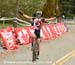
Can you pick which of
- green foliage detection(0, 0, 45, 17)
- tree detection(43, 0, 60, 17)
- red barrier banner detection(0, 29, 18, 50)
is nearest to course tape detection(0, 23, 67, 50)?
red barrier banner detection(0, 29, 18, 50)

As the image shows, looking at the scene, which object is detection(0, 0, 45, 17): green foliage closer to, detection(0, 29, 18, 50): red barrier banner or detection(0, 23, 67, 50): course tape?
detection(0, 23, 67, 50): course tape

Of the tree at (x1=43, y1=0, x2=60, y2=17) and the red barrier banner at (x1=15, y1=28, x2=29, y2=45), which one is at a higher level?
the red barrier banner at (x1=15, y1=28, x2=29, y2=45)

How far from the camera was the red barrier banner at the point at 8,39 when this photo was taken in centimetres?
1978

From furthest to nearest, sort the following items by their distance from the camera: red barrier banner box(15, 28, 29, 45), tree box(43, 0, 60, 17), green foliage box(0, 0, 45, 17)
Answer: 1. green foliage box(0, 0, 45, 17)
2. tree box(43, 0, 60, 17)
3. red barrier banner box(15, 28, 29, 45)

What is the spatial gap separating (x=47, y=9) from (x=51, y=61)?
119 ft

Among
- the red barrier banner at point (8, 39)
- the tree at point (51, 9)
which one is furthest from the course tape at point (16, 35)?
the tree at point (51, 9)

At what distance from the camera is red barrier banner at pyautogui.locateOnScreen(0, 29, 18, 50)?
19781 millimetres

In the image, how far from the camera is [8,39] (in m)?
20.0

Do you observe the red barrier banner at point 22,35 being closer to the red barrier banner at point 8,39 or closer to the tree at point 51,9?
the red barrier banner at point 8,39

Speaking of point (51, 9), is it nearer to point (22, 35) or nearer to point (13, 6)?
point (13, 6)

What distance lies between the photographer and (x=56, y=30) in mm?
32312

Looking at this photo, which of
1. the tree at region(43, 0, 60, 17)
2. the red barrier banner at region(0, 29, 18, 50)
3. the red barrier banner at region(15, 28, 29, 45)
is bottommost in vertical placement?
the tree at region(43, 0, 60, 17)

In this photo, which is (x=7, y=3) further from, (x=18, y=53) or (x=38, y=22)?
(x=38, y=22)

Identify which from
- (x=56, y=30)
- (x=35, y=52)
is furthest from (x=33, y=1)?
(x=35, y=52)
